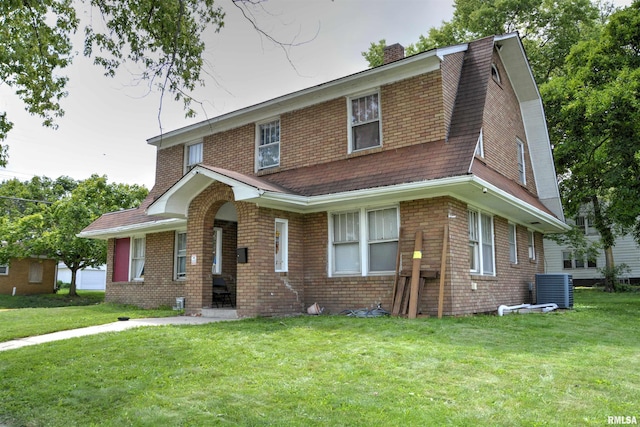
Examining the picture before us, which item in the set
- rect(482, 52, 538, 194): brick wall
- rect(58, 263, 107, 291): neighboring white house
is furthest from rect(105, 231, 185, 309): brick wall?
rect(58, 263, 107, 291): neighboring white house

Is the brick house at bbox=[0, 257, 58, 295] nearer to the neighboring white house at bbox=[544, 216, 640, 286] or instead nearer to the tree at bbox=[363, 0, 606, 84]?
the tree at bbox=[363, 0, 606, 84]

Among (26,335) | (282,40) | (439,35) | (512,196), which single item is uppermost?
(439,35)

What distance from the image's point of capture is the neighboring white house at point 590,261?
101 ft

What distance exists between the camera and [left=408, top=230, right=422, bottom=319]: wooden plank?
992 centimetres

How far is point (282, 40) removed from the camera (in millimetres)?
7098

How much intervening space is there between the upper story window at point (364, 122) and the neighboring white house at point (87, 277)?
37197 millimetres

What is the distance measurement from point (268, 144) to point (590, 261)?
25999 mm

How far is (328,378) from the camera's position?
536 centimetres

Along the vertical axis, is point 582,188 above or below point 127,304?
above

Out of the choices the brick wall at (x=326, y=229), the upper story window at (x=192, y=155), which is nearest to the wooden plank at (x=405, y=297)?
the brick wall at (x=326, y=229)

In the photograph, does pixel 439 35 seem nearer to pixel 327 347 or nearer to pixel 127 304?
pixel 127 304

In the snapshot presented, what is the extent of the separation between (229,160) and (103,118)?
21.1 ft

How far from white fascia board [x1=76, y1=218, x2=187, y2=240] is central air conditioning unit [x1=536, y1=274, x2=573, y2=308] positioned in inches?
408

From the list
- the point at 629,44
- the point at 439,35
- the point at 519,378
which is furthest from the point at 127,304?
the point at 439,35
